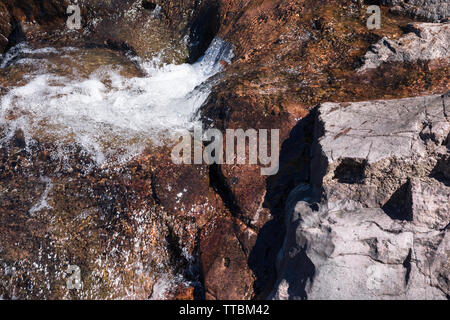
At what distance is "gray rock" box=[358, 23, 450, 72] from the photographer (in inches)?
169

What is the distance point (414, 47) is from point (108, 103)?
3.88 metres

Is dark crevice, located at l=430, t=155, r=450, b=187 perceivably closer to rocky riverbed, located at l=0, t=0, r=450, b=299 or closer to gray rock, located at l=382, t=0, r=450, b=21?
rocky riverbed, located at l=0, t=0, r=450, b=299

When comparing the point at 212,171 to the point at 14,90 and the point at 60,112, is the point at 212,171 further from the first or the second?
the point at 14,90

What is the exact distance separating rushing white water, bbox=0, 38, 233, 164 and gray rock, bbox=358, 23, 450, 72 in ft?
6.01

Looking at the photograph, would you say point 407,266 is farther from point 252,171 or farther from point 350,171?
point 252,171

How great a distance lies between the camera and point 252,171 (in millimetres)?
3660

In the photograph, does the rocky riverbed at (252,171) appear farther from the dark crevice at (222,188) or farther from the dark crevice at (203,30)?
the dark crevice at (203,30)

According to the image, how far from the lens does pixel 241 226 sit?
11.4ft

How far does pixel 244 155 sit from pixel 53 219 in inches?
77.0

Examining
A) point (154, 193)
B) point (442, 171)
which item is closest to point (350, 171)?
point (442, 171)

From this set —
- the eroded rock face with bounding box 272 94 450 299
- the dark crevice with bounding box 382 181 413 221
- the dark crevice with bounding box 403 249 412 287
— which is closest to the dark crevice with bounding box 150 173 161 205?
the eroded rock face with bounding box 272 94 450 299

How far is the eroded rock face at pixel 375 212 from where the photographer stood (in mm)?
2633

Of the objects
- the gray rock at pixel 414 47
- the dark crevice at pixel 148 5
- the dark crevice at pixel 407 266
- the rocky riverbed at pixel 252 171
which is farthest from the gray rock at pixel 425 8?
the dark crevice at pixel 148 5

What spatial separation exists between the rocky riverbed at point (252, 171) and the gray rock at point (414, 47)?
18 mm
